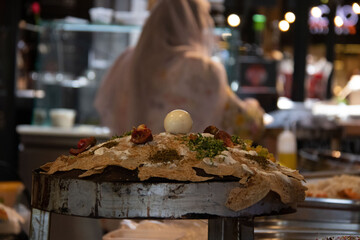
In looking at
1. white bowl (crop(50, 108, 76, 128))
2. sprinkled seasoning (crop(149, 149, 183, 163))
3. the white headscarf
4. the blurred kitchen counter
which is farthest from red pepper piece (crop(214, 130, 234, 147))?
white bowl (crop(50, 108, 76, 128))

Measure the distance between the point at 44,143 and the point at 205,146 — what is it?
4.17 m

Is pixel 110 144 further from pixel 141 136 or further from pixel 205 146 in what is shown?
pixel 205 146

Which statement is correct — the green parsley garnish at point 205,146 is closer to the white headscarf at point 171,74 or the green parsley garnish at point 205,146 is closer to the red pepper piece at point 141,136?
the red pepper piece at point 141,136

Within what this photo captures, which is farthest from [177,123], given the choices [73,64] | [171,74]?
[73,64]

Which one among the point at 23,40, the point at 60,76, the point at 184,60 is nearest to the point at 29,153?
the point at 60,76

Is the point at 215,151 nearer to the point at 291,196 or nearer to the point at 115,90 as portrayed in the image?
the point at 291,196

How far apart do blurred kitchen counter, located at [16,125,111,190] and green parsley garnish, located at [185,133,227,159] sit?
392 centimetres

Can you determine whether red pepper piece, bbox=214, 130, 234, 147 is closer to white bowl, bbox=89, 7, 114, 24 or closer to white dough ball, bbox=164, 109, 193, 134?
white dough ball, bbox=164, 109, 193, 134

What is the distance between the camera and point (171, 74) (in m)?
4.18

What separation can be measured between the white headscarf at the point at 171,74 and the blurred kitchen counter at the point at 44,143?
107 cm

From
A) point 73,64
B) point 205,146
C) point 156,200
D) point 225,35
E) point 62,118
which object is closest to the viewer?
point 156,200

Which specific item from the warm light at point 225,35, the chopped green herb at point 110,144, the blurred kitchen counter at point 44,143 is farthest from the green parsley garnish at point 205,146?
the blurred kitchen counter at point 44,143

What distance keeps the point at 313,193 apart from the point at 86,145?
1331mm

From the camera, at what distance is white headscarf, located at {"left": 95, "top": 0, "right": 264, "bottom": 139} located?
4.15m
